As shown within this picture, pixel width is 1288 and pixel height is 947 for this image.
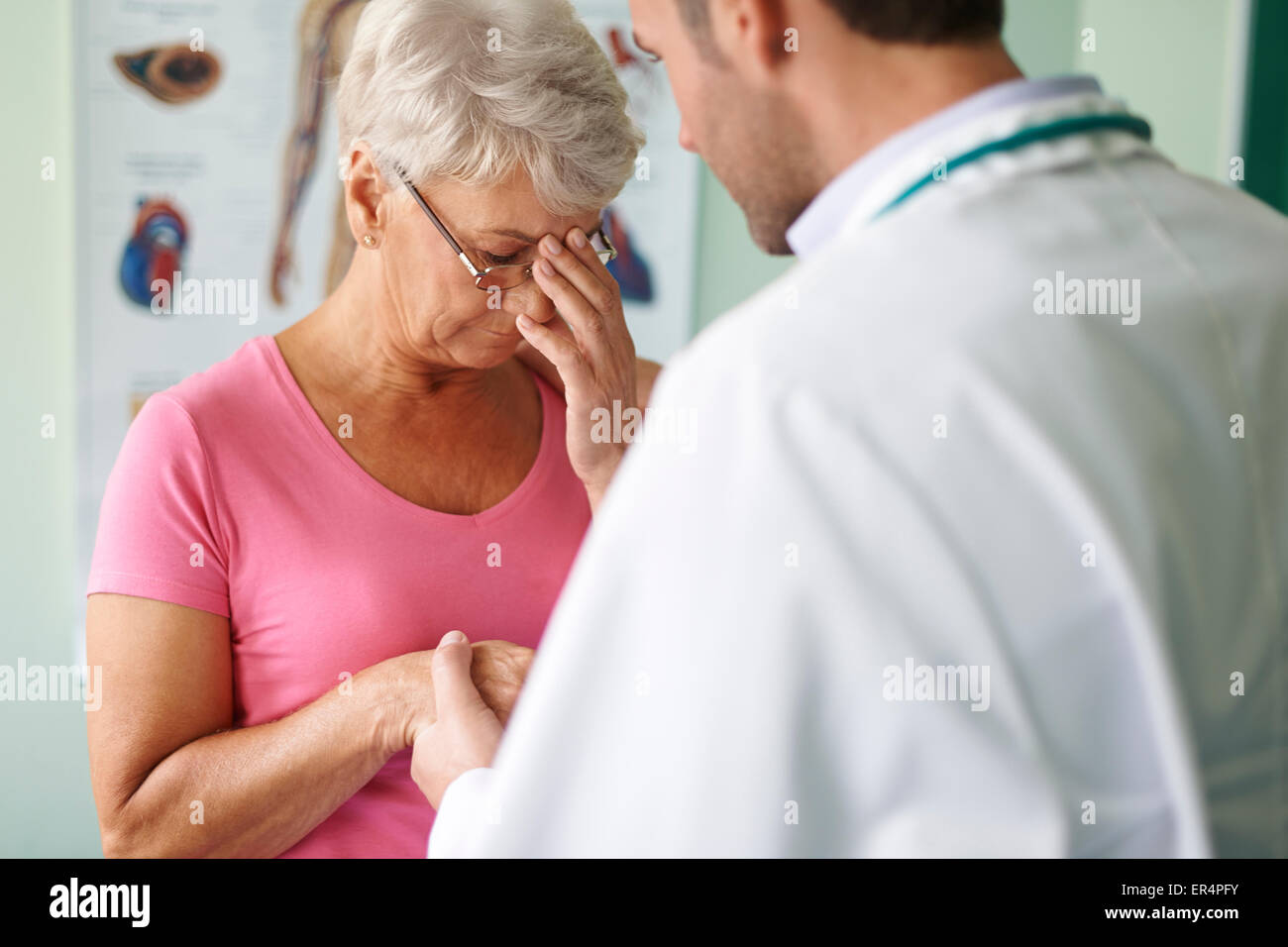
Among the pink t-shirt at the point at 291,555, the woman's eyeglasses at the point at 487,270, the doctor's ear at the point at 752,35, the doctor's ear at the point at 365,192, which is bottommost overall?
the pink t-shirt at the point at 291,555

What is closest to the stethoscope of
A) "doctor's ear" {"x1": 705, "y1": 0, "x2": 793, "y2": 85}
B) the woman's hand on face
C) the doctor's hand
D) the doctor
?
the doctor

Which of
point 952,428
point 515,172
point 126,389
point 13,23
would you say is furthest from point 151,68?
point 952,428

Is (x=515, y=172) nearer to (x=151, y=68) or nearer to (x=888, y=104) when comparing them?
(x=888, y=104)

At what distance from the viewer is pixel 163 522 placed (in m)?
1.24

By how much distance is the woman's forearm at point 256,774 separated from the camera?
1.23m

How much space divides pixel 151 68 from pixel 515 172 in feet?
4.27

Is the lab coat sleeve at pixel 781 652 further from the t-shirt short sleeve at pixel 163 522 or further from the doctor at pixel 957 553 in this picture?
the t-shirt short sleeve at pixel 163 522

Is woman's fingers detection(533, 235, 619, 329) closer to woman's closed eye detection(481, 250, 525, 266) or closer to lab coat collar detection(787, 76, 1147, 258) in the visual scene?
woman's closed eye detection(481, 250, 525, 266)

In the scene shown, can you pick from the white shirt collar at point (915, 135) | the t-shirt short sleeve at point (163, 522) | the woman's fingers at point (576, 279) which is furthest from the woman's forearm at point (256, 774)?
the white shirt collar at point (915, 135)

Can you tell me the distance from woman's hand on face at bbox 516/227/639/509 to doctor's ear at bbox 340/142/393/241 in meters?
0.20

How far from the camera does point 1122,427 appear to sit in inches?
23.3

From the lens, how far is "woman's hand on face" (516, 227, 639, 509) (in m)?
1.39

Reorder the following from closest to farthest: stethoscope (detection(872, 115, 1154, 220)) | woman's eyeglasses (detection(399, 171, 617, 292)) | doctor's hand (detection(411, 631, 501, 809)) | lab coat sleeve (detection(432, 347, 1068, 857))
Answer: lab coat sleeve (detection(432, 347, 1068, 857))
stethoscope (detection(872, 115, 1154, 220))
doctor's hand (detection(411, 631, 501, 809))
woman's eyeglasses (detection(399, 171, 617, 292))

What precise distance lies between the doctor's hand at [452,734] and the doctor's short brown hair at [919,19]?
72 centimetres
